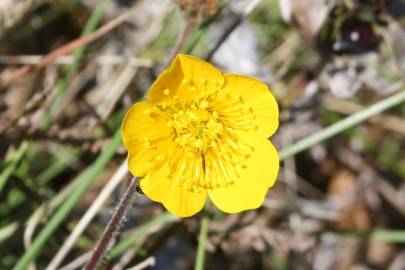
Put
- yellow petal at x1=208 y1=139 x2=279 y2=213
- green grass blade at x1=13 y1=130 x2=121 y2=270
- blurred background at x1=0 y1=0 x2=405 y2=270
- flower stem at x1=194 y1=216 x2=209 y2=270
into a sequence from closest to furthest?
yellow petal at x1=208 y1=139 x2=279 y2=213 → green grass blade at x1=13 y1=130 x2=121 y2=270 → flower stem at x1=194 y1=216 x2=209 y2=270 → blurred background at x1=0 y1=0 x2=405 y2=270

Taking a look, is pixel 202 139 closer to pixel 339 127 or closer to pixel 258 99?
pixel 258 99

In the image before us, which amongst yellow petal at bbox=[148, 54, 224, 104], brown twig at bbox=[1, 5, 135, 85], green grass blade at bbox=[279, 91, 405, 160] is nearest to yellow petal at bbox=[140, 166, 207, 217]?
yellow petal at bbox=[148, 54, 224, 104]

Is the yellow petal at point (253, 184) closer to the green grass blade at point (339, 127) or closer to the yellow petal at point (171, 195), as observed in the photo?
the yellow petal at point (171, 195)

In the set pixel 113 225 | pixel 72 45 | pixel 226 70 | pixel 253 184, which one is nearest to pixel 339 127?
pixel 253 184

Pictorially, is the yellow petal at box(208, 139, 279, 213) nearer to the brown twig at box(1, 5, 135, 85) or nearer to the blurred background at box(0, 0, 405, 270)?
the blurred background at box(0, 0, 405, 270)

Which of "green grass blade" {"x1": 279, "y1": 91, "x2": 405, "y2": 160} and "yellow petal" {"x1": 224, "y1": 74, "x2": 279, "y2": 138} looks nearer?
"yellow petal" {"x1": 224, "y1": 74, "x2": 279, "y2": 138}

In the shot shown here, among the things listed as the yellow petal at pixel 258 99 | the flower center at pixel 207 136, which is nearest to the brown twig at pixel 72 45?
the flower center at pixel 207 136
